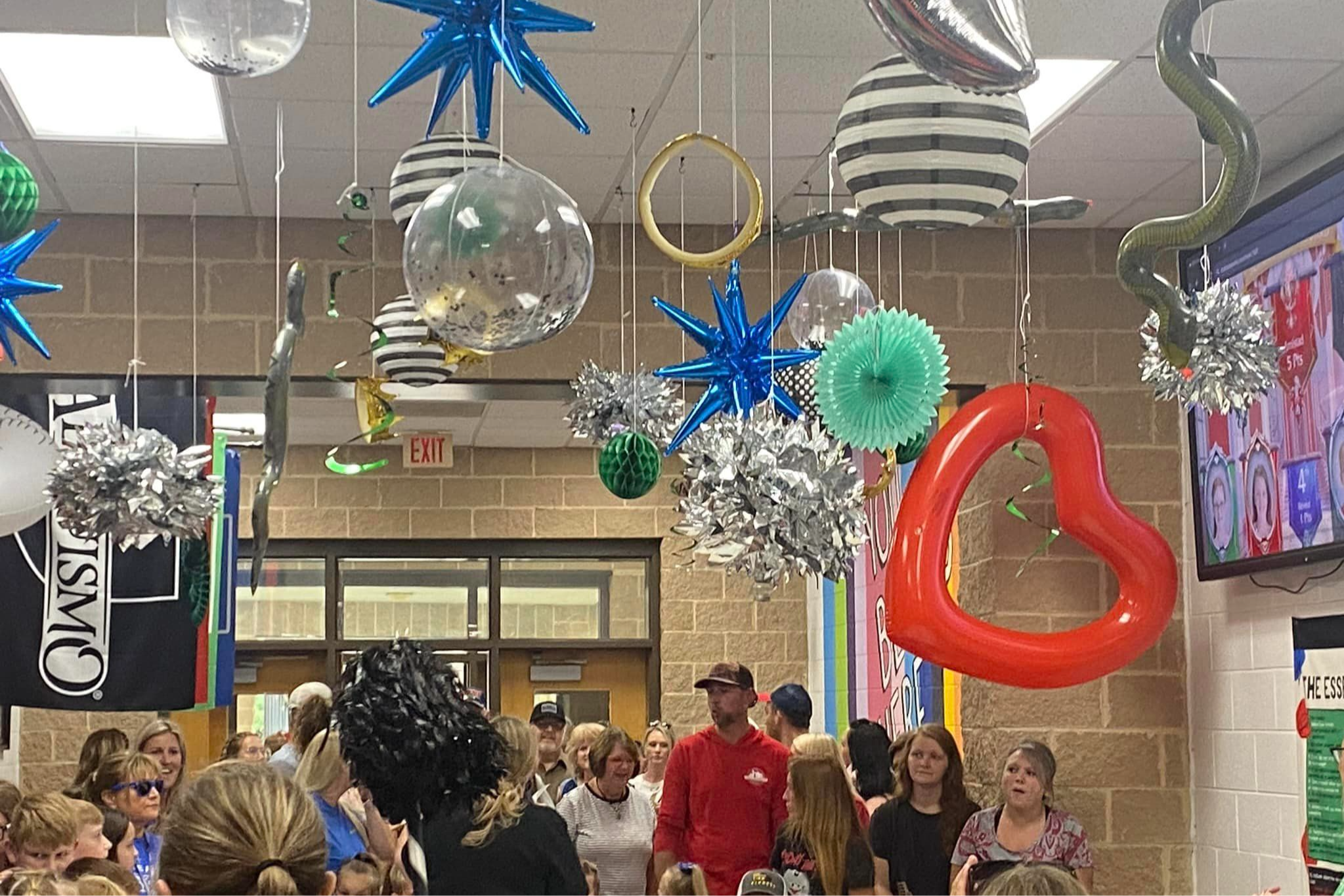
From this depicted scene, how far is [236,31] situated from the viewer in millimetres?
2607

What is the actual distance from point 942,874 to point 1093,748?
3.36 ft

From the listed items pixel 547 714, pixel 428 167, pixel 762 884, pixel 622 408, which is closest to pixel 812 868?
pixel 762 884

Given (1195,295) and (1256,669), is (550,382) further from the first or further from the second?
(1195,295)

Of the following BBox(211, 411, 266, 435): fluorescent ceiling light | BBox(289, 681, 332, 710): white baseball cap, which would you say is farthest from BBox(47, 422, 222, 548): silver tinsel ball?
BBox(211, 411, 266, 435): fluorescent ceiling light

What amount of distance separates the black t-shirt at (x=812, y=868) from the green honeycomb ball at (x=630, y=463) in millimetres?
973

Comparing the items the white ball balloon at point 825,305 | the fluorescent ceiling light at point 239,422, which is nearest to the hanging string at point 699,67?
the white ball balloon at point 825,305

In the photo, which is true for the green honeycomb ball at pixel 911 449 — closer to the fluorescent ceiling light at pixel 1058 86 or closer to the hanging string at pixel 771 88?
the hanging string at pixel 771 88

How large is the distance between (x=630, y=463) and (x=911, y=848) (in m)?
1.46

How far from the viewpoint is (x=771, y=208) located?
19.0 ft

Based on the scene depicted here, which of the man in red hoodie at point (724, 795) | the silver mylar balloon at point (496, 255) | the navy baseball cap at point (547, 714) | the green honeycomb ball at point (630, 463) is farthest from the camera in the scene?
the navy baseball cap at point (547, 714)

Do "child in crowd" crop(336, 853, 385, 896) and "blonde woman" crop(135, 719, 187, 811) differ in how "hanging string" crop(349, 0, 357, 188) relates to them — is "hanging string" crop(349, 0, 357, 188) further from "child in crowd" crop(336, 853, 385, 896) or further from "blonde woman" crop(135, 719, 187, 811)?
"blonde woman" crop(135, 719, 187, 811)

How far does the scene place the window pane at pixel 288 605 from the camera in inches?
408

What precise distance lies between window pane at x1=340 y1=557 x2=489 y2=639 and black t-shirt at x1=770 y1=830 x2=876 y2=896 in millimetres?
5928

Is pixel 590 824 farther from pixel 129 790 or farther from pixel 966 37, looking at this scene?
pixel 966 37
